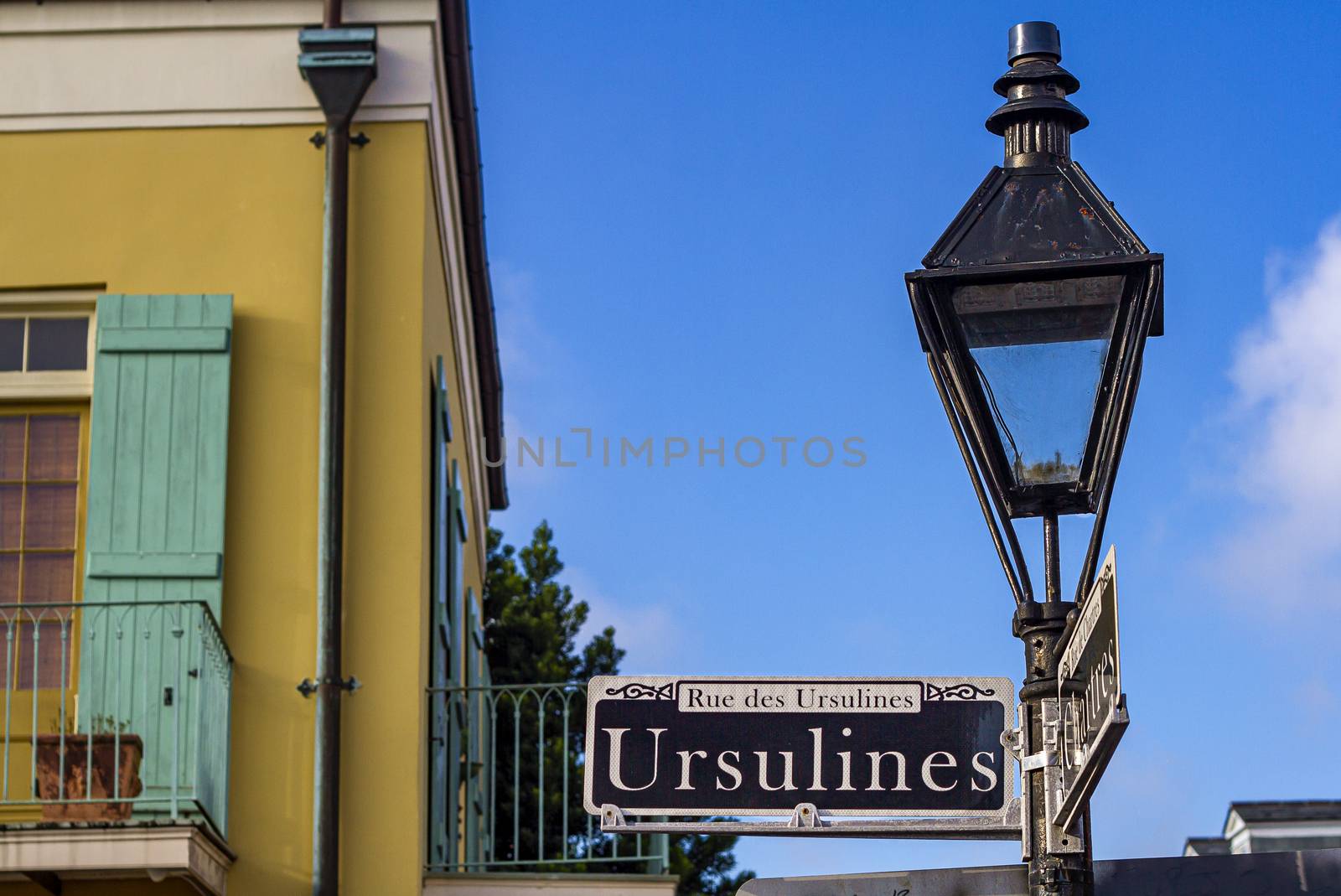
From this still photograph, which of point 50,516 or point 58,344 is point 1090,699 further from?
point 58,344

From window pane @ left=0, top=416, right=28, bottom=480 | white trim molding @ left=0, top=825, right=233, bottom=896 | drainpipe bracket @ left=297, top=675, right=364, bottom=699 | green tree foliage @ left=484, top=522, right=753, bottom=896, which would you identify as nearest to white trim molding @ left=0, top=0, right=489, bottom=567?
window pane @ left=0, top=416, right=28, bottom=480

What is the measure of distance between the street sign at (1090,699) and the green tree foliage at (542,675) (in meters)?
15.3

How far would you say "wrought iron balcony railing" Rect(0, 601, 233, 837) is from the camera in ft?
24.5

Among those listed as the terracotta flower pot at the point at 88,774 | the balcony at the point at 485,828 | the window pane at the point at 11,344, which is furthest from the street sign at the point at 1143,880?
the window pane at the point at 11,344

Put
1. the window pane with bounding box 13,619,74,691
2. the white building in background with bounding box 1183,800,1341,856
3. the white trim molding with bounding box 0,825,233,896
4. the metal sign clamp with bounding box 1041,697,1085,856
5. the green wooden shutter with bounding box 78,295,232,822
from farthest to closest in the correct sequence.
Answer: the white building in background with bounding box 1183,800,1341,856 → the window pane with bounding box 13,619,74,691 → the green wooden shutter with bounding box 78,295,232,822 → the white trim molding with bounding box 0,825,233,896 → the metal sign clamp with bounding box 1041,697,1085,856

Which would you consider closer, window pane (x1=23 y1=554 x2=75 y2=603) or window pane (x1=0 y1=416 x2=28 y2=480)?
window pane (x1=23 y1=554 x2=75 y2=603)

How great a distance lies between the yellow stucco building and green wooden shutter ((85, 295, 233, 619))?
0.04 feet

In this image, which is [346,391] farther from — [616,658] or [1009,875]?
[616,658]

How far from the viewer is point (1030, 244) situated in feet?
12.5

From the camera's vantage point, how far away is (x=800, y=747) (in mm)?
4102

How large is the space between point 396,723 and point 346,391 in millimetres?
1519

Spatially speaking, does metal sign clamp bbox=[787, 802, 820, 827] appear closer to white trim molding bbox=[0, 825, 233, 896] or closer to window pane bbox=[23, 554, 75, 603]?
white trim molding bbox=[0, 825, 233, 896]

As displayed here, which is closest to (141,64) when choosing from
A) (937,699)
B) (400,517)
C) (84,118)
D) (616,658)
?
(84,118)

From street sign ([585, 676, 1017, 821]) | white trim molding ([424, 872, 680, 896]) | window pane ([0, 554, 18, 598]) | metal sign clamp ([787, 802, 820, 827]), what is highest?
window pane ([0, 554, 18, 598])
